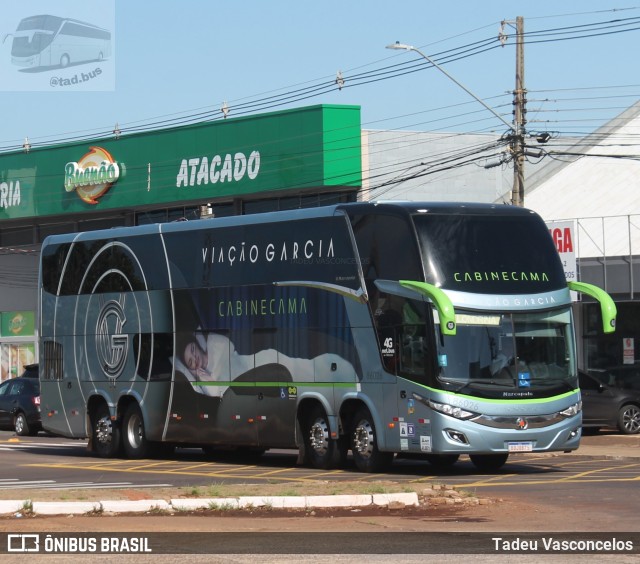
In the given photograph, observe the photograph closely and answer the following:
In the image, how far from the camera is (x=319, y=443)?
22.1 m

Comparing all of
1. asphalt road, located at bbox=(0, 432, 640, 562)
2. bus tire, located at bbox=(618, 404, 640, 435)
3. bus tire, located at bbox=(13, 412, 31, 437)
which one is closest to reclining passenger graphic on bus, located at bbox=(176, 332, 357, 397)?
asphalt road, located at bbox=(0, 432, 640, 562)

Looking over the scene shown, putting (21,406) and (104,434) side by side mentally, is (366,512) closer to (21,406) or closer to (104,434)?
(104,434)

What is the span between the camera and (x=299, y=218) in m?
22.7

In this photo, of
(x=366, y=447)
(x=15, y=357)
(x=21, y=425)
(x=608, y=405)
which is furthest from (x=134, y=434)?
(x=15, y=357)

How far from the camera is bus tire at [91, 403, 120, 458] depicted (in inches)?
1041

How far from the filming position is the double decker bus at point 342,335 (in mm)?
20266

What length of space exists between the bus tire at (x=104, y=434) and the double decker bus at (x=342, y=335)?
4 centimetres

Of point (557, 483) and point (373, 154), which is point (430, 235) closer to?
point (557, 483)

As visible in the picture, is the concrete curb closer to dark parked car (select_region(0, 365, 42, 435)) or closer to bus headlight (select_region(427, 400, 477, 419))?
bus headlight (select_region(427, 400, 477, 419))

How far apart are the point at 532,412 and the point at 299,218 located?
17.0 feet

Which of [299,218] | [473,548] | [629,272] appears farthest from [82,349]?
[473,548]

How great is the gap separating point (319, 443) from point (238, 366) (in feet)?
7.93

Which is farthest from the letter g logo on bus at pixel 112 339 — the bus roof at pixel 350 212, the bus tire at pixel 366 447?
the bus tire at pixel 366 447

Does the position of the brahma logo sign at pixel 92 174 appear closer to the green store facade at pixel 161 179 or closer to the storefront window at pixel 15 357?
the green store facade at pixel 161 179
